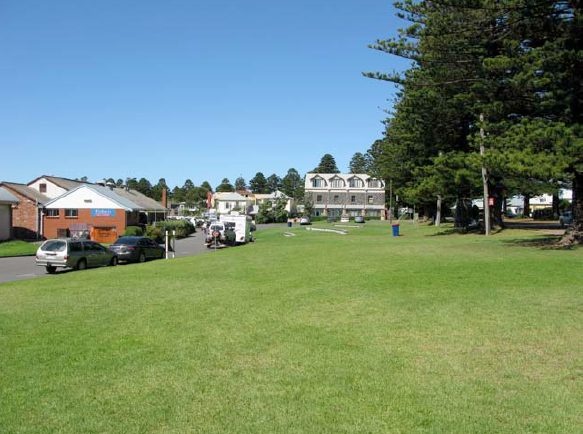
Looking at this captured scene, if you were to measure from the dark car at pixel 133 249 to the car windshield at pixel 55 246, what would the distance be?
4558 millimetres

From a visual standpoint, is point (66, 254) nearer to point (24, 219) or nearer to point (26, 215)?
point (26, 215)

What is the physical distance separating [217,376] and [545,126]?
1801 cm

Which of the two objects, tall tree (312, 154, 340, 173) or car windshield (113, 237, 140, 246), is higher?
tall tree (312, 154, 340, 173)

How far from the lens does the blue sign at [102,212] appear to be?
2357 inches

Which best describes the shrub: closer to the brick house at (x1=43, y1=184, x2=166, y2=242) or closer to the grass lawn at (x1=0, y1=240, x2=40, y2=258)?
the brick house at (x1=43, y1=184, x2=166, y2=242)

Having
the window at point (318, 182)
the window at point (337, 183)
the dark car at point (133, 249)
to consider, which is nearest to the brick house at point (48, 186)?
the dark car at point (133, 249)

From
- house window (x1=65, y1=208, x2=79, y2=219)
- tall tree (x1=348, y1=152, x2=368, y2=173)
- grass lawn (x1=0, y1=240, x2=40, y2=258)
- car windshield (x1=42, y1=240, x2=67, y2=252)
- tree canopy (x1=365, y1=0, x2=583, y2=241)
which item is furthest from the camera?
tall tree (x1=348, y1=152, x2=368, y2=173)

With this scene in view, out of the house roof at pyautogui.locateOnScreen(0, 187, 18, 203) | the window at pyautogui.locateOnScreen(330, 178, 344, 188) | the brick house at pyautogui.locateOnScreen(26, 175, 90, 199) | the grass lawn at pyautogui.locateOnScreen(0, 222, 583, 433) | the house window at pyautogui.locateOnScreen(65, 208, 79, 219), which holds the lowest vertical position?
the grass lawn at pyautogui.locateOnScreen(0, 222, 583, 433)

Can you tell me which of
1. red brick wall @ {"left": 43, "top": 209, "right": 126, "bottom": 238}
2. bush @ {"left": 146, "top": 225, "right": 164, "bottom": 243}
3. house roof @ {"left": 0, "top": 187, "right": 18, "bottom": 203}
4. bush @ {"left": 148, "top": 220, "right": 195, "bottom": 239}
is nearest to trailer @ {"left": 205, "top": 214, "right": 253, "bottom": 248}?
bush @ {"left": 146, "top": 225, "right": 164, "bottom": 243}

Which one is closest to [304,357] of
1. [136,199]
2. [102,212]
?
[102,212]

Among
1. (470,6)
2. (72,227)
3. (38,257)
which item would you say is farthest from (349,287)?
(72,227)

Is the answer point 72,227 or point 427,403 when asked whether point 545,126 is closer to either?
Answer: point 427,403

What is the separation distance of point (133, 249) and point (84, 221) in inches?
1198

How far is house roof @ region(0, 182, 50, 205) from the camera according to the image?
60047 millimetres
